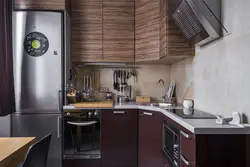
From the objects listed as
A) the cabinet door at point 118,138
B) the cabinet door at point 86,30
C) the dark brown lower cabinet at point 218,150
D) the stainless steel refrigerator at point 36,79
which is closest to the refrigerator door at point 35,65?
the stainless steel refrigerator at point 36,79

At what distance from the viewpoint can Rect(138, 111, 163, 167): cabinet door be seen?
106 inches

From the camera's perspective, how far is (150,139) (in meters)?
2.86

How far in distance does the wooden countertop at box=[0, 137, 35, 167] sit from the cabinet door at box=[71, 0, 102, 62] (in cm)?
185

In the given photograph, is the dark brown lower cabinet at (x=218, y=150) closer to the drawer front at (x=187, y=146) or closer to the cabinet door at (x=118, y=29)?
the drawer front at (x=187, y=146)

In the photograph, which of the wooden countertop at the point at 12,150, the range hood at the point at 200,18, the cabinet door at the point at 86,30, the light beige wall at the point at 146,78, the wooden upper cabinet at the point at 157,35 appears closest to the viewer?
the wooden countertop at the point at 12,150

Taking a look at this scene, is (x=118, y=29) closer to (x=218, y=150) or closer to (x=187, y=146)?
(x=187, y=146)

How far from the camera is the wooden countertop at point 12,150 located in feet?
4.07

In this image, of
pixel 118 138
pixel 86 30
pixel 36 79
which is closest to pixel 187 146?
pixel 118 138

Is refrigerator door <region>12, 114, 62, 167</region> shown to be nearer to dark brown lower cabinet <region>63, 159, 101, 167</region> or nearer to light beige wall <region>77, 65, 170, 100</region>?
dark brown lower cabinet <region>63, 159, 101, 167</region>

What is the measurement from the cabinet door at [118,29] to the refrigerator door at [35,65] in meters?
0.71

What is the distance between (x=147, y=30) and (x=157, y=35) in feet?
0.70

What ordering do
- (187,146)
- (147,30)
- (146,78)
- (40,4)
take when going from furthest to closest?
(146,78) → (147,30) → (40,4) → (187,146)

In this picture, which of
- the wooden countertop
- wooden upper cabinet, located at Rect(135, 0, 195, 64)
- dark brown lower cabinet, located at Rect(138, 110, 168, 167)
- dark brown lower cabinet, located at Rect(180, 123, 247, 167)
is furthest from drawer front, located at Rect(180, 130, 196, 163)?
wooden upper cabinet, located at Rect(135, 0, 195, 64)

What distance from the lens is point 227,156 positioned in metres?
1.54
